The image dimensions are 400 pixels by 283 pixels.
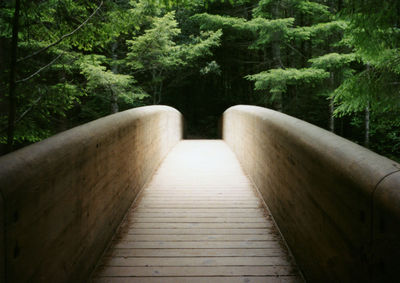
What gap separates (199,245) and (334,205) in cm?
155

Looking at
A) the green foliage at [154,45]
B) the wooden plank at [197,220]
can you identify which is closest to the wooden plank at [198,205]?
the wooden plank at [197,220]

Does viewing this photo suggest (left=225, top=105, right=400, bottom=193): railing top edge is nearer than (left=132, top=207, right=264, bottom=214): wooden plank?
Yes

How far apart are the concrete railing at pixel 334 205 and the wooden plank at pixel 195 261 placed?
0.27 meters

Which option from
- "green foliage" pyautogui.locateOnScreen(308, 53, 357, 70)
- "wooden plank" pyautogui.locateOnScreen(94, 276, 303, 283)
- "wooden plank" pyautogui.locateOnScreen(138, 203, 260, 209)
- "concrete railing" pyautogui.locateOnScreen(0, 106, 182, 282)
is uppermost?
"green foliage" pyautogui.locateOnScreen(308, 53, 357, 70)

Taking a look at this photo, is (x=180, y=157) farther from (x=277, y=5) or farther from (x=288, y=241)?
(x=277, y=5)

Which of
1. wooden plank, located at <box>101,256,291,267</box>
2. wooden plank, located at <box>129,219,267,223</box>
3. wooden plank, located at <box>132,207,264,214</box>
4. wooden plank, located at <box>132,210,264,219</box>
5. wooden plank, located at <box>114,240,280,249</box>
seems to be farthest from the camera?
wooden plank, located at <box>132,207,264,214</box>

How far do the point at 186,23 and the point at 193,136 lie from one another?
699 centimetres

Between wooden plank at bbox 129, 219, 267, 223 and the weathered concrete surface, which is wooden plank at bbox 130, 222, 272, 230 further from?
the weathered concrete surface

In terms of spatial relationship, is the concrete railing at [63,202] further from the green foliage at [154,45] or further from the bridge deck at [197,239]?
the green foliage at [154,45]

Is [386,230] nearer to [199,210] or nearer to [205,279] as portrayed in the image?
[205,279]

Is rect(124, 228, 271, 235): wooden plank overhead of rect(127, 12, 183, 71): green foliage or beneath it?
beneath

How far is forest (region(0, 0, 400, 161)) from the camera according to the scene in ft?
10.6

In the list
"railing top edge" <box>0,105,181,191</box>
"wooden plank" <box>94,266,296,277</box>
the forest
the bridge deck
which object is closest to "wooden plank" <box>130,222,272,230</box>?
the bridge deck

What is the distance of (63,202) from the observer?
5.82ft
